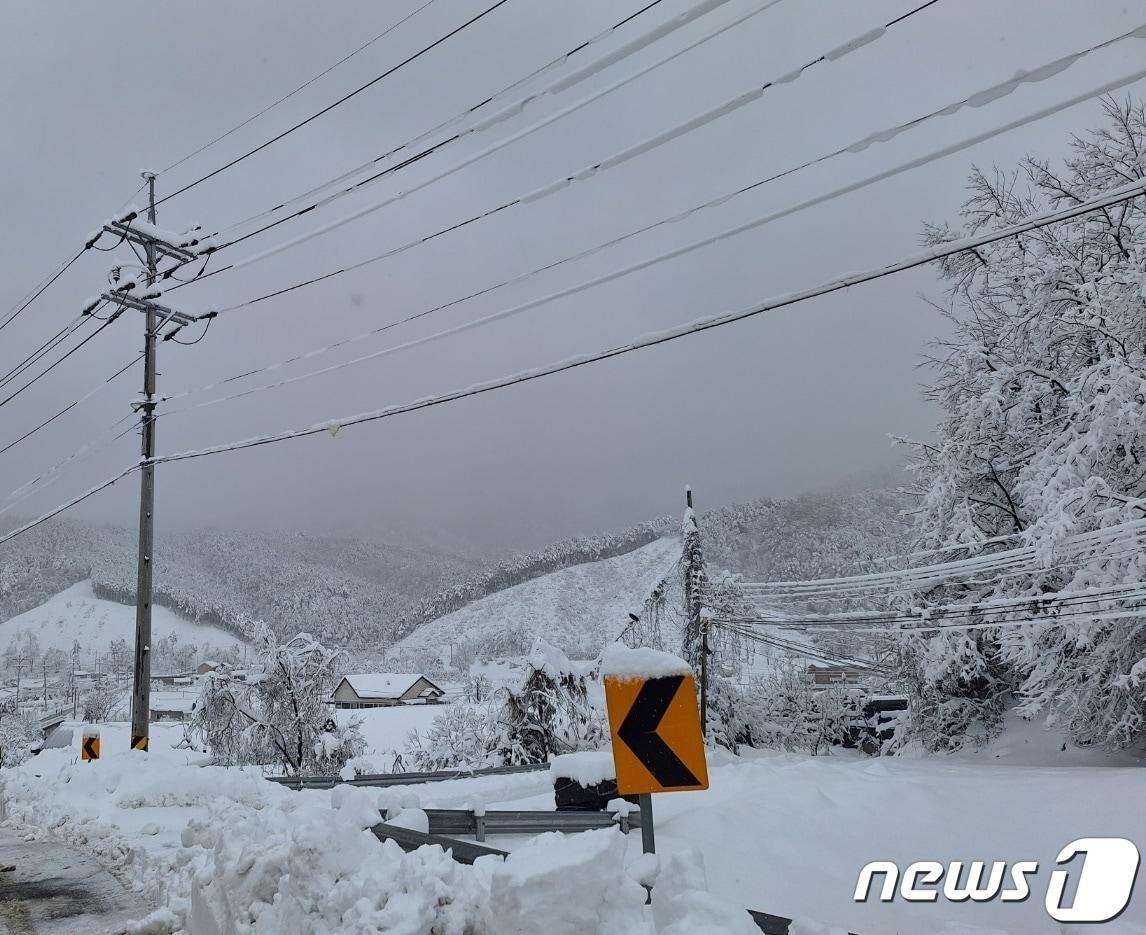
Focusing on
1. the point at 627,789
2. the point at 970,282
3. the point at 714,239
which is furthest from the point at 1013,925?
the point at 970,282

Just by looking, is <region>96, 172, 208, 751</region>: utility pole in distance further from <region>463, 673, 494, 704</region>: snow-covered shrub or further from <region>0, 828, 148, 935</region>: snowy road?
<region>463, 673, 494, 704</region>: snow-covered shrub

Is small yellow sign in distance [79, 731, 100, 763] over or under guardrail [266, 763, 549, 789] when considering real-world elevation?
over

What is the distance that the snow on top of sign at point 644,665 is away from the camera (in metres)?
4.71

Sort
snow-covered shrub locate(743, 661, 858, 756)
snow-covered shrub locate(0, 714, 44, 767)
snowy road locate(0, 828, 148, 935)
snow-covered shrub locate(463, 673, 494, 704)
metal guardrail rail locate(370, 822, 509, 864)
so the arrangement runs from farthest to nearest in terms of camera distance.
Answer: snow-covered shrub locate(0, 714, 44, 767), snow-covered shrub locate(463, 673, 494, 704), snow-covered shrub locate(743, 661, 858, 756), snowy road locate(0, 828, 148, 935), metal guardrail rail locate(370, 822, 509, 864)

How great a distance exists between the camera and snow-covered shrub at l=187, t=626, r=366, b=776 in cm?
3000

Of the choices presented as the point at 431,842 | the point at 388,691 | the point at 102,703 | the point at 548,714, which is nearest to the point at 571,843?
the point at 431,842

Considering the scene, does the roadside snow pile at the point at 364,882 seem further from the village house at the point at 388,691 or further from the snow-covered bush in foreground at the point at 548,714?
the village house at the point at 388,691

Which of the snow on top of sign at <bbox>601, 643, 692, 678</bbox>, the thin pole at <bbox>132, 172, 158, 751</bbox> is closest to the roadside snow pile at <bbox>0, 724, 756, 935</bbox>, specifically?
the snow on top of sign at <bbox>601, 643, 692, 678</bbox>

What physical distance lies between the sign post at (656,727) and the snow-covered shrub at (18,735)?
6544cm

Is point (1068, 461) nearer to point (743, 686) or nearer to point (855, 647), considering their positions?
point (855, 647)

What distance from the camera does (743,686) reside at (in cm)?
4353

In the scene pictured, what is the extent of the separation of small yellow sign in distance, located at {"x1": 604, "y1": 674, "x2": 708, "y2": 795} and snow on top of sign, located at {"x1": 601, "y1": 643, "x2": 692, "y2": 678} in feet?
0.08

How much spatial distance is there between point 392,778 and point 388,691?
111 m

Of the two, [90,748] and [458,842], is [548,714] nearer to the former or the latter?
[90,748]
